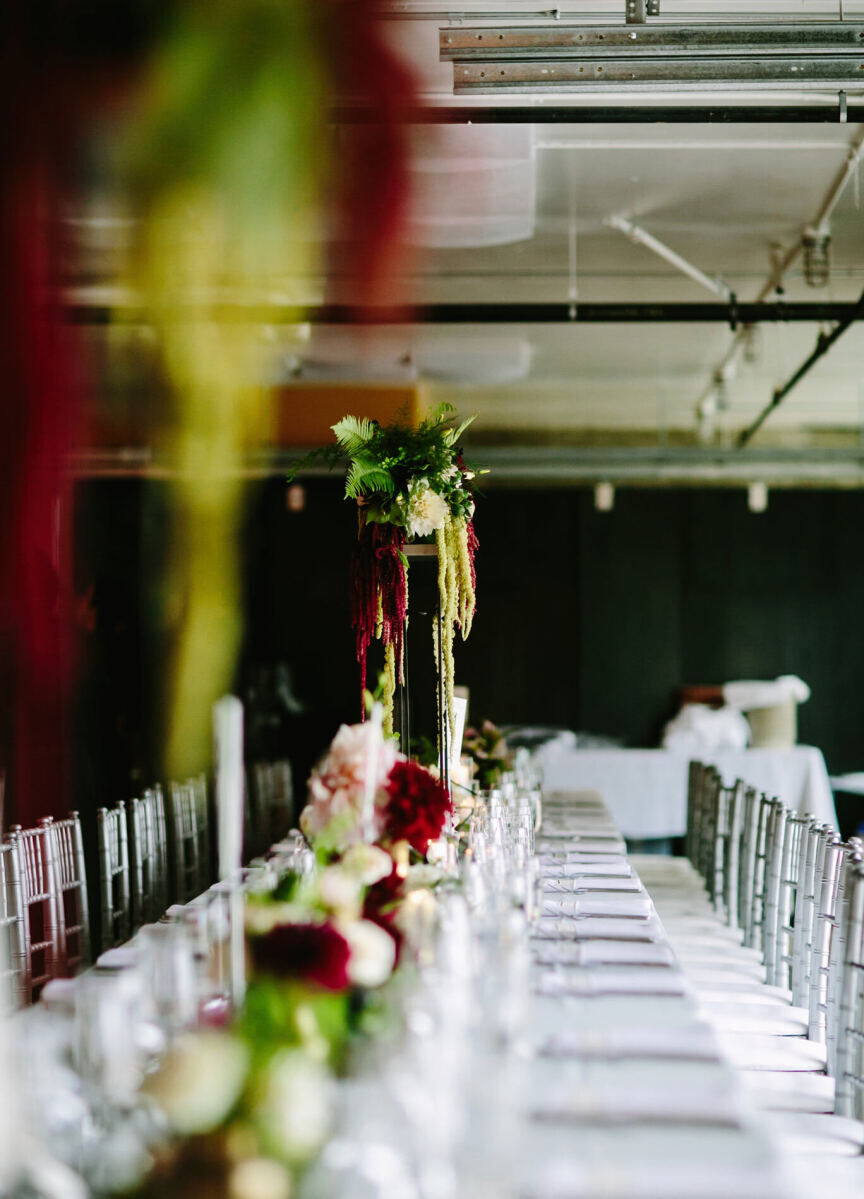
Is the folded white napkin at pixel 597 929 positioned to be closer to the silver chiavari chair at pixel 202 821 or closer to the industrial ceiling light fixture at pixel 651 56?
the industrial ceiling light fixture at pixel 651 56

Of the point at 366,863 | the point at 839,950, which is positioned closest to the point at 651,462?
the point at 839,950

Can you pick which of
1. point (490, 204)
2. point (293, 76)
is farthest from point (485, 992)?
point (490, 204)

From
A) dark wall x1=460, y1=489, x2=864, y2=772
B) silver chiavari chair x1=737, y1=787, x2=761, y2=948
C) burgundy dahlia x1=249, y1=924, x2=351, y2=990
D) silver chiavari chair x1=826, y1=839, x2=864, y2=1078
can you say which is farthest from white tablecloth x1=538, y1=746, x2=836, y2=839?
burgundy dahlia x1=249, y1=924, x2=351, y2=990

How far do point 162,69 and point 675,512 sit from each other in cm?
864

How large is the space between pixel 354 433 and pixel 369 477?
138 millimetres

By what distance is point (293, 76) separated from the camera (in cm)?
415

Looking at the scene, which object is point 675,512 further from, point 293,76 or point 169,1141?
point 169,1141

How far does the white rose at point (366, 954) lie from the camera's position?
1822 mm

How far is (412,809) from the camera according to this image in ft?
7.95

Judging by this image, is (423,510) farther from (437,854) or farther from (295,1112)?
(295,1112)

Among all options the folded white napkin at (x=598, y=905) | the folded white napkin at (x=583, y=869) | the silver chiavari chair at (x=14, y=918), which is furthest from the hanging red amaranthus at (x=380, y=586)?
the silver chiavari chair at (x=14, y=918)

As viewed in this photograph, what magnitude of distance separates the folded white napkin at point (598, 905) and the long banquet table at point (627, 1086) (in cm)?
8

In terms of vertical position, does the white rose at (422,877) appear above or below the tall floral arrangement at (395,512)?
Answer: below

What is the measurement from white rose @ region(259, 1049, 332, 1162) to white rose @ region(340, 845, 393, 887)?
2.24 ft
